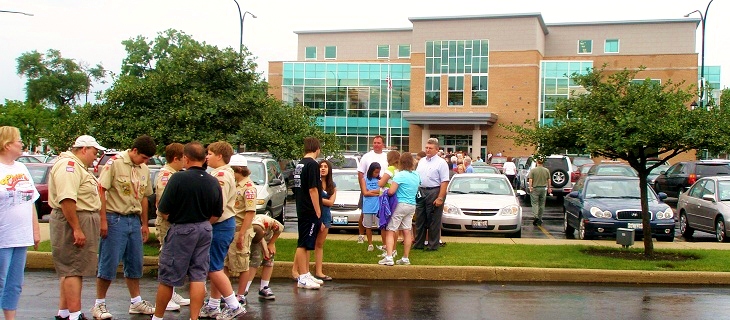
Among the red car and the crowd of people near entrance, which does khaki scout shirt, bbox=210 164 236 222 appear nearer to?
the crowd of people near entrance

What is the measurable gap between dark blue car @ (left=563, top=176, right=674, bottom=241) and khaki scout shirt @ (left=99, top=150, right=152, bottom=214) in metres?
9.58

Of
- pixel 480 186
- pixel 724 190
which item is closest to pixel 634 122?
pixel 480 186

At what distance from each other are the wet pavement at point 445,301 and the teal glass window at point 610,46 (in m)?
57.7

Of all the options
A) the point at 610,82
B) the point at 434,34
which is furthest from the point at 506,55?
the point at 610,82

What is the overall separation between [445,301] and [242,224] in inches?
105

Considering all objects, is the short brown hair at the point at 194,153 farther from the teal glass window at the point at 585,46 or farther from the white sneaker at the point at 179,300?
the teal glass window at the point at 585,46

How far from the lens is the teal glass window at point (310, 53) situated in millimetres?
72062

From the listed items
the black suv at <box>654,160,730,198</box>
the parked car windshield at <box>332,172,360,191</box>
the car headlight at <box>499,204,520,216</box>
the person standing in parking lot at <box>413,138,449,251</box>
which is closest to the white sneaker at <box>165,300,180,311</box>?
the person standing in parking lot at <box>413,138,449,251</box>

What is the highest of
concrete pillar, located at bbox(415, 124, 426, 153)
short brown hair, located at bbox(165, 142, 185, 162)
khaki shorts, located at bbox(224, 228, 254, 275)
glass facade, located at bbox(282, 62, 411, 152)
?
glass facade, located at bbox(282, 62, 411, 152)

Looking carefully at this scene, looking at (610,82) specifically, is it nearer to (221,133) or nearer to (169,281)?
(221,133)

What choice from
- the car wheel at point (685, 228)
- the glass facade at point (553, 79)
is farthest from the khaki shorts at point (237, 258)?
the glass facade at point (553, 79)

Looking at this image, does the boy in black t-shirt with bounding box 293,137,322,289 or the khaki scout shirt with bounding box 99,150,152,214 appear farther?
the boy in black t-shirt with bounding box 293,137,322,289

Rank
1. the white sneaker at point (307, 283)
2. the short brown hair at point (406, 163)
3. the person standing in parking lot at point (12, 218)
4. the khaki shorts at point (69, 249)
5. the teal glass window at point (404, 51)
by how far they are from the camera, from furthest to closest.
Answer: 1. the teal glass window at point (404, 51)
2. the short brown hair at point (406, 163)
3. the white sneaker at point (307, 283)
4. the khaki shorts at point (69, 249)
5. the person standing in parking lot at point (12, 218)

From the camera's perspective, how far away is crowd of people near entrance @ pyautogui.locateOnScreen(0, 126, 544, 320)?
5914 mm
